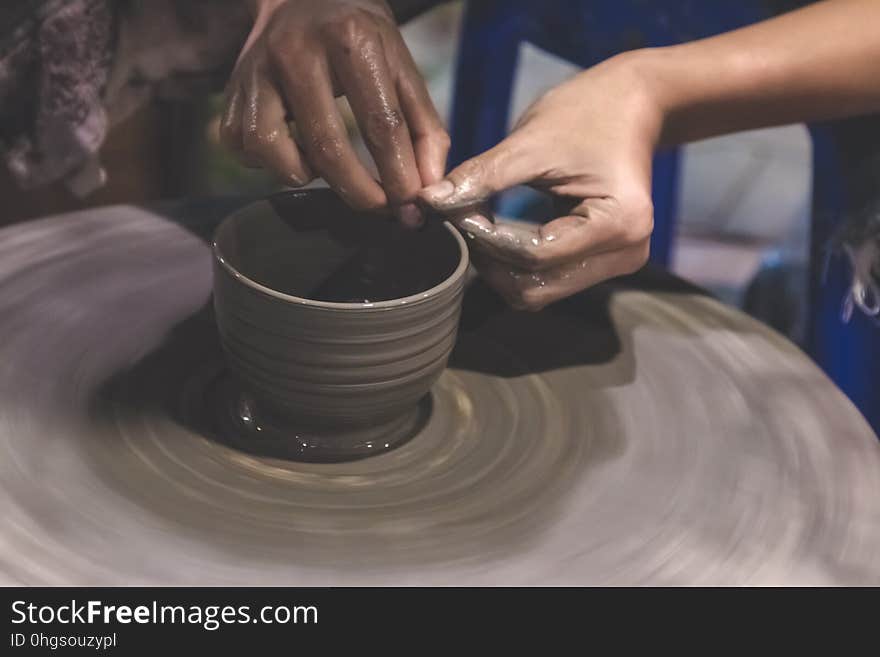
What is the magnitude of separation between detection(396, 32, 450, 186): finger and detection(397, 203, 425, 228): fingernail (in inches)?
1.0

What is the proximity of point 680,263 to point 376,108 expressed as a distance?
1816mm

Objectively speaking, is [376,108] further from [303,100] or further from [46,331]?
[46,331]

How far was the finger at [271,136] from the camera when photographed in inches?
38.8

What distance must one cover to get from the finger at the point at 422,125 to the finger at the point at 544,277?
0.33 feet

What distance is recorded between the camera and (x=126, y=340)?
42.5 inches

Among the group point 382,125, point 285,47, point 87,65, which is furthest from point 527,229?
point 87,65

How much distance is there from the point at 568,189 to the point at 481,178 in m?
0.12

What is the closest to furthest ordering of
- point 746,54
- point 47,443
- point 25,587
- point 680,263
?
point 25,587
point 47,443
point 746,54
point 680,263

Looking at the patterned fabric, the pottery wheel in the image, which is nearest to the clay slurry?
the pottery wheel

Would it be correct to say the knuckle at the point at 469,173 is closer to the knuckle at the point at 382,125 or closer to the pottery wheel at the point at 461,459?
the knuckle at the point at 382,125

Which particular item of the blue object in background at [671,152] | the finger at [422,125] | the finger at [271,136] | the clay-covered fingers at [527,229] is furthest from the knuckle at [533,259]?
the blue object in background at [671,152]

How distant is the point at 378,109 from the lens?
0.98m

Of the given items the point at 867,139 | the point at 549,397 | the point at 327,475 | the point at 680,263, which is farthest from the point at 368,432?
the point at 680,263

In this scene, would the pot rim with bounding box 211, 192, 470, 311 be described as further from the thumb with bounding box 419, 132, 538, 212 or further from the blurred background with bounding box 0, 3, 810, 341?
the blurred background with bounding box 0, 3, 810, 341
